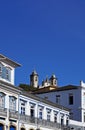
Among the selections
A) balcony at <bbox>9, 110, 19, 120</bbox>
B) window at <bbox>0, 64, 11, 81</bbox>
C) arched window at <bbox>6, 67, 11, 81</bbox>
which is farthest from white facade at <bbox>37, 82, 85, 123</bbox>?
window at <bbox>0, 64, 11, 81</bbox>

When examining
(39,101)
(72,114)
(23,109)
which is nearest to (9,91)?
(23,109)

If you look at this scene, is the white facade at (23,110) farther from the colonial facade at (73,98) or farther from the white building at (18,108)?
the colonial facade at (73,98)

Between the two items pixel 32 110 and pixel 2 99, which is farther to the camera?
pixel 32 110

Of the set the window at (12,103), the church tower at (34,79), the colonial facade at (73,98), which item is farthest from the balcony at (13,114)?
the church tower at (34,79)

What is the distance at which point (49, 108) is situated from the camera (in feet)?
226

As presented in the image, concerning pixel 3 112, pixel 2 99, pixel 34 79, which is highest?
pixel 34 79

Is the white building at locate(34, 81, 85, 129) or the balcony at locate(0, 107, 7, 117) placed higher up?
the white building at locate(34, 81, 85, 129)

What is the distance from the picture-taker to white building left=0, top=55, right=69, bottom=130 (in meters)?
54.5

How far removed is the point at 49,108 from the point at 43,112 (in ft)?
7.96

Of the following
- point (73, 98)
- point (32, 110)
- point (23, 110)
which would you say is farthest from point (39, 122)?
point (73, 98)

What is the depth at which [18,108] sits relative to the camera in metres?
58.1

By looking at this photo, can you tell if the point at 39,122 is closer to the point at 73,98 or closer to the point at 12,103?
the point at 12,103

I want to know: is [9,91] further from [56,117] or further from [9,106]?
[56,117]

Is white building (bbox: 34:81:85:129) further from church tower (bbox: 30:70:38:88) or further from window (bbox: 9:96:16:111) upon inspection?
church tower (bbox: 30:70:38:88)
